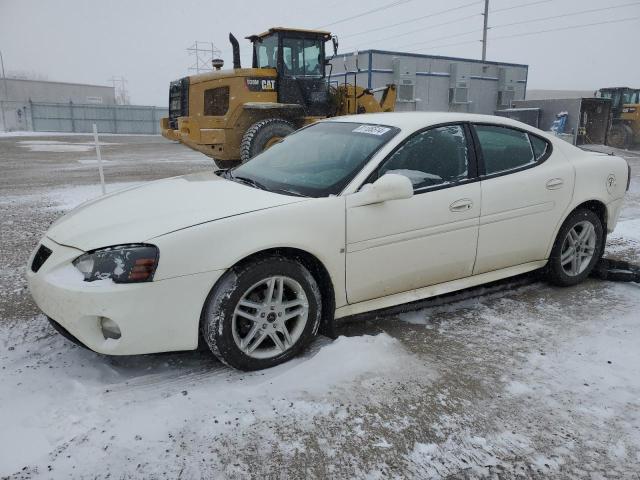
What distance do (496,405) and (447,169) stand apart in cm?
163

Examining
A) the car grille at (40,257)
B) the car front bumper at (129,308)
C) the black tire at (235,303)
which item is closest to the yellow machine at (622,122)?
the black tire at (235,303)

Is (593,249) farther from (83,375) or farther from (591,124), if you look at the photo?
(591,124)

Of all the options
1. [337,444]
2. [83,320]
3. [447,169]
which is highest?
[447,169]

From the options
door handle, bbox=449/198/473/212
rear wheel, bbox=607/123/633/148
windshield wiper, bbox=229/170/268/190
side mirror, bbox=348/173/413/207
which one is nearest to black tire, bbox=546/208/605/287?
door handle, bbox=449/198/473/212

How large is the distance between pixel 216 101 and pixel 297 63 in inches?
78.4

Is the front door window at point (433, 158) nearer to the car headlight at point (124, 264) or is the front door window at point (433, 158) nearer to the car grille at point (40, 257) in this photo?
the car headlight at point (124, 264)

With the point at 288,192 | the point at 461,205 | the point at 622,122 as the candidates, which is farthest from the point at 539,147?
the point at 622,122

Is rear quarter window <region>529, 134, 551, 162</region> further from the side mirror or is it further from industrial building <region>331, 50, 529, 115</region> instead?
industrial building <region>331, 50, 529, 115</region>

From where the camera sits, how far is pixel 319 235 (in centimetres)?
294

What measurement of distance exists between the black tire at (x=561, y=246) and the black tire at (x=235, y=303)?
2326 millimetres

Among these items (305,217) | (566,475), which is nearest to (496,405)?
(566,475)

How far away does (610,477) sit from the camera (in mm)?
2107

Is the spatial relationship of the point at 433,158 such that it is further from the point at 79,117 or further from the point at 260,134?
the point at 79,117

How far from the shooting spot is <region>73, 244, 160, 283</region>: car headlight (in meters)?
2.53
